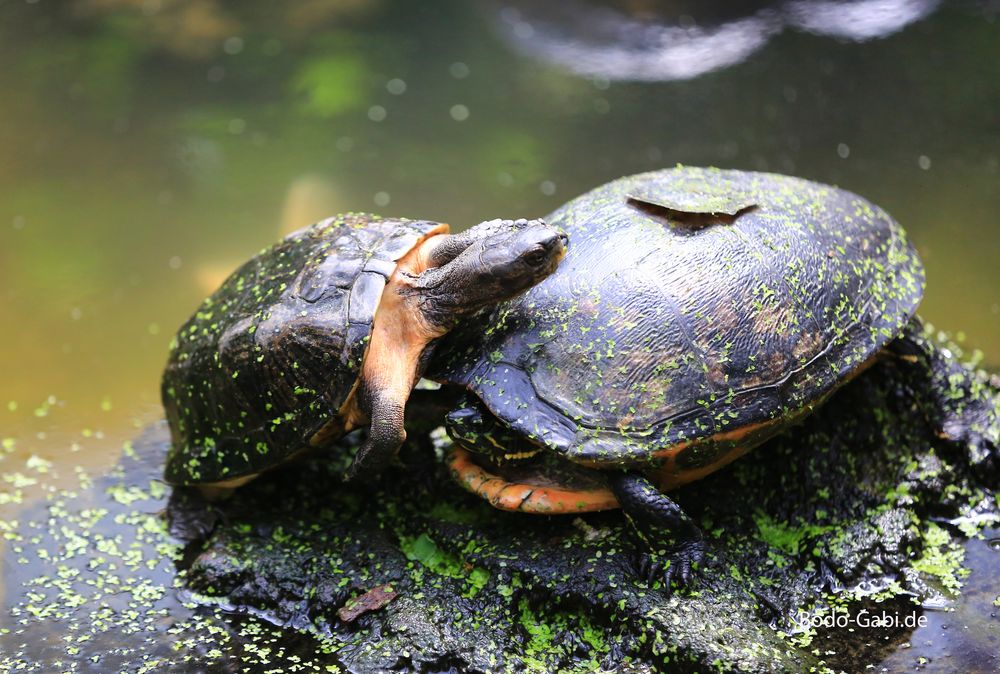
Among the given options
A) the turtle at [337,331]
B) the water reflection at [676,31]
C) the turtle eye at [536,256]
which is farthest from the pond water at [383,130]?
the turtle eye at [536,256]

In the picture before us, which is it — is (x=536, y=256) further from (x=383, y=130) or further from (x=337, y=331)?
(x=383, y=130)

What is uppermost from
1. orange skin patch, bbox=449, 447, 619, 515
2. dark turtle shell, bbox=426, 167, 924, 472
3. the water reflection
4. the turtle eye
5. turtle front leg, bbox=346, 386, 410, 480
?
the water reflection

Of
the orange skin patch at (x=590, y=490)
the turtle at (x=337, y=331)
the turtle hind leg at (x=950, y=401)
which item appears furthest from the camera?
the turtle hind leg at (x=950, y=401)

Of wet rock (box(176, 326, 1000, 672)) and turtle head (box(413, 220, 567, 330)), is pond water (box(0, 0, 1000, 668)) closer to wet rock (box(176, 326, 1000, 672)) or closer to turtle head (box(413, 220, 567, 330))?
wet rock (box(176, 326, 1000, 672))

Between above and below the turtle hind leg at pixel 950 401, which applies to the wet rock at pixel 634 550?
below

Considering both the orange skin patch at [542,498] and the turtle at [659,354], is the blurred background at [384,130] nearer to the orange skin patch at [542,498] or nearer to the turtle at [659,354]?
the turtle at [659,354]

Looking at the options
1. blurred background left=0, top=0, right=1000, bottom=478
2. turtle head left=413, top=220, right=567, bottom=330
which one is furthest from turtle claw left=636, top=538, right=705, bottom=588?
blurred background left=0, top=0, right=1000, bottom=478

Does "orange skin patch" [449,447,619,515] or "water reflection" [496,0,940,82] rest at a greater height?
"water reflection" [496,0,940,82]
